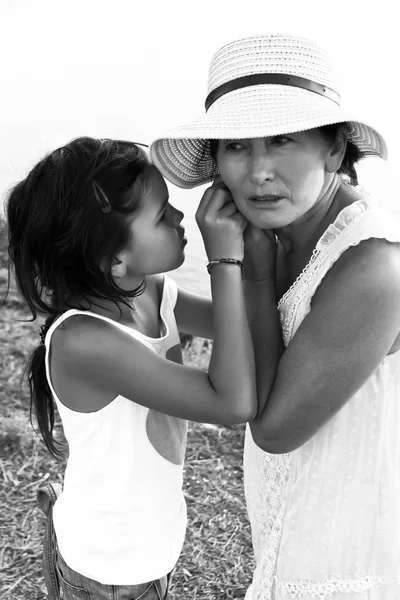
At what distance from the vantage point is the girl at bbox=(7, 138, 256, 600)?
150 cm

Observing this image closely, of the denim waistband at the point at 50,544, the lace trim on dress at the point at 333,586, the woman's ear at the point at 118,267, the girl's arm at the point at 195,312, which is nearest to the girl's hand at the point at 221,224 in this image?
the woman's ear at the point at 118,267

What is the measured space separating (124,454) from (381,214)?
0.78 meters

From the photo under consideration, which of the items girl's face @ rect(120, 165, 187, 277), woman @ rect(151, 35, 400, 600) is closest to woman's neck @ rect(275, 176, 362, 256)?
woman @ rect(151, 35, 400, 600)

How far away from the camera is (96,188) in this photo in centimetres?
155

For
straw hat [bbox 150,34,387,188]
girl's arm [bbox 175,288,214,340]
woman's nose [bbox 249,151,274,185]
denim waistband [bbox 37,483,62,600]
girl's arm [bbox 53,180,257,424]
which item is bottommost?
denim waistband [bbox 37,483,62,600]

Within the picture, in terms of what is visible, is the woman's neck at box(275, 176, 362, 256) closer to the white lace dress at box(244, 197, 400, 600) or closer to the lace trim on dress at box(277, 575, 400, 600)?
the white lace dress at box(244, 197, 400, 600)

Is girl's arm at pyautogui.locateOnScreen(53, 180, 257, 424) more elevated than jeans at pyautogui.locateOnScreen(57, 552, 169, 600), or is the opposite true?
girl's arm at pyautogui.locateOnScreen(53, 180, 257, 424)

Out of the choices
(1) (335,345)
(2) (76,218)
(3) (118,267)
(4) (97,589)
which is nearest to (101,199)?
(2) (76,218)

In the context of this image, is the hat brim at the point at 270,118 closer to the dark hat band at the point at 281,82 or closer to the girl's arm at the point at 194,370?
the dark hat band at the point at 281,82

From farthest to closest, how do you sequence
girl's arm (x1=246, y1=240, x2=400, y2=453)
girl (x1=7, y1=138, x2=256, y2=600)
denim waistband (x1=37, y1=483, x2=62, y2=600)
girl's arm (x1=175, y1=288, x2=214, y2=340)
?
girl's arm (x1=175, y1=288, x2=214, y2=340) → denim waistband (x1=37, y1=483, x2=62, y2=600) → girl (x1=7, y1=138, x2=256, y2=600) → girl's arm (x1=246, y1=240, x2=400, y2=453)

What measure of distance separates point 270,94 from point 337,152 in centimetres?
21

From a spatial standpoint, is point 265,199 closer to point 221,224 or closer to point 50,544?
point 221,224

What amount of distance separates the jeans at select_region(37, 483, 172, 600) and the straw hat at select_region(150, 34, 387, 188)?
107cm

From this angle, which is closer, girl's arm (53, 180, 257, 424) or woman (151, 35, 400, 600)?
woman (151, 35, 400, 600)
